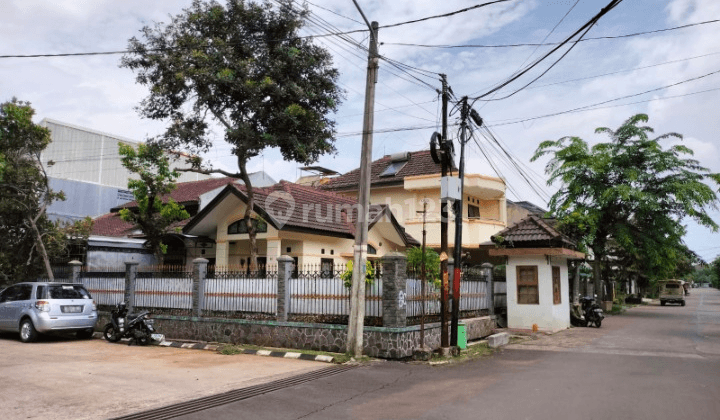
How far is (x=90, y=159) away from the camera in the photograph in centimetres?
3102

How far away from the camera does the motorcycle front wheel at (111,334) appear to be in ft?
48.2

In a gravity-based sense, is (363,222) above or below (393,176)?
below

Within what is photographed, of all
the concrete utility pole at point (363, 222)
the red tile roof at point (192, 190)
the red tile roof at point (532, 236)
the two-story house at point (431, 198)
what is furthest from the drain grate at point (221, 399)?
the red tile roof at point (192, 190)

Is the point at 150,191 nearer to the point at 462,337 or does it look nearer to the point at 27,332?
the point at 27,332

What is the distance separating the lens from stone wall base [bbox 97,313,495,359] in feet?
38.2

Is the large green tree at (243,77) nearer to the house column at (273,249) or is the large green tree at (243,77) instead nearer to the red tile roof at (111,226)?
the house column at (273,249)

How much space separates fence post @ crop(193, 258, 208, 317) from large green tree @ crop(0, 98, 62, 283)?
20.6ft

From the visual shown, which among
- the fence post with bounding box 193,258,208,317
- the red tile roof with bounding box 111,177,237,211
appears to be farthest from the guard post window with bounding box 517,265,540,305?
the red tile roof with bounding box 111,177,237,211

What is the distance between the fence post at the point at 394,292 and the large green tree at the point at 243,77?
19.2ft

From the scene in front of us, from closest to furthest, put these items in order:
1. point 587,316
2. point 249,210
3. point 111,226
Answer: point 249,210 → point 587,316 → point 111,226

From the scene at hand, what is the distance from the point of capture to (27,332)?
14.3m

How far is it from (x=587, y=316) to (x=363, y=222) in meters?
13.2

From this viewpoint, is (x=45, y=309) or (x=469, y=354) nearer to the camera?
(x=469, y=354)

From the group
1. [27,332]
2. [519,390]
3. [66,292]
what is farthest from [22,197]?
[519,390]
